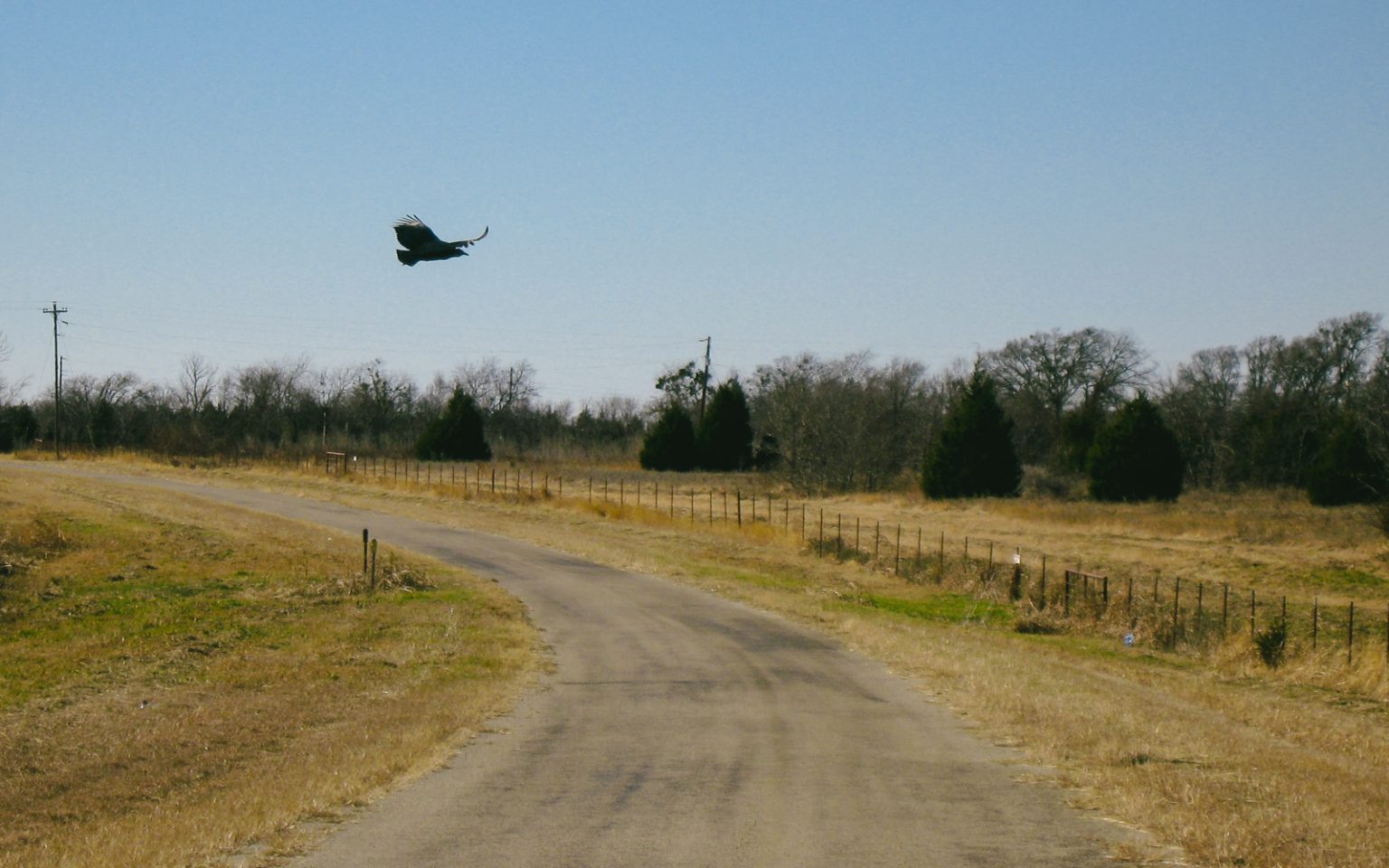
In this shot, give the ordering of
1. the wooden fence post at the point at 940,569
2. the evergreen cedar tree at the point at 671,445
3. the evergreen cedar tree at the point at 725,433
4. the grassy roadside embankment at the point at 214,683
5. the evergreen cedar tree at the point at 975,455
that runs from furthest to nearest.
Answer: the evergreen cedar tree at the point at 725,433, the evergreen cedar tree at the point at 671,445, the evergreen cedar tree at the point at 975,455, the wooden fence post at the point at 940,569, the grassy roadside embankment at the point at 214,683

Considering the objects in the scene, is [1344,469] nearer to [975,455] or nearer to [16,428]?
[975,455]

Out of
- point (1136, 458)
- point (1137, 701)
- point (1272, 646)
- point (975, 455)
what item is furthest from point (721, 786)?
point (1136, 458)

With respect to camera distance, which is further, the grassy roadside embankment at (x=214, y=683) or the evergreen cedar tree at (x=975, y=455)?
the evergreen cedar tree at (x=975, y=455)

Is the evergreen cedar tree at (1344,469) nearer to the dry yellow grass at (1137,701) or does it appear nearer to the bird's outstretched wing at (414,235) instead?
the dry yellow grass at (1137,701)

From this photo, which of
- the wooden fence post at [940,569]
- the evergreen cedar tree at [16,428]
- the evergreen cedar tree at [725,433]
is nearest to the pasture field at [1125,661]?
the wooden fence post at [940,569]

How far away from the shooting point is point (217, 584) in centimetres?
2777

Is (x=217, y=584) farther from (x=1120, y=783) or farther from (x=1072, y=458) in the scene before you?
(x=1072, y=458)

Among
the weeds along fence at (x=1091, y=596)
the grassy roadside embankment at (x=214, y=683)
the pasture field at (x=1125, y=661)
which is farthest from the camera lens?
the weeds along fence at (x=1091, y=596)

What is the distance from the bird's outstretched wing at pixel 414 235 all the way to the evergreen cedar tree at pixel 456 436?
232ft

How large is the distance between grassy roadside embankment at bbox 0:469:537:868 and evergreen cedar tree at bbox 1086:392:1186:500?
1631 inches

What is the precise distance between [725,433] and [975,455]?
72.2ft

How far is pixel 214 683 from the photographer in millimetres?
16672

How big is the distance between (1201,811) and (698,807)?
3.46 meters

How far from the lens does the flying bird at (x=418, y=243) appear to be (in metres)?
10.3
